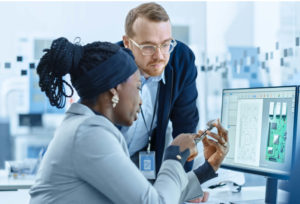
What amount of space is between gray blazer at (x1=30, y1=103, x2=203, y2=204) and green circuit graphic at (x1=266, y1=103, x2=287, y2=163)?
0.50m

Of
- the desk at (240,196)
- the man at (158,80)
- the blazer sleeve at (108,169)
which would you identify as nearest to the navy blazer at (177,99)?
the man at (158,80)

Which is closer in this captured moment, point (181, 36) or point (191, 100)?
point (191, 100)

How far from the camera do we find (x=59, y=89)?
1.37 m

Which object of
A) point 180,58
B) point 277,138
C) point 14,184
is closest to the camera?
point 277,138

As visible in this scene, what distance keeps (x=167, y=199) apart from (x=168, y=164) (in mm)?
119

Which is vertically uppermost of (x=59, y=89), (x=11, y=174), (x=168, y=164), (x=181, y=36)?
(x=181, y=36)

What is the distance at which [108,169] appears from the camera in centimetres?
107

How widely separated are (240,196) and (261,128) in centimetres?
41

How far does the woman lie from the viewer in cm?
108

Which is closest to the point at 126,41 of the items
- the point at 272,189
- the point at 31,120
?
the point at 272,189

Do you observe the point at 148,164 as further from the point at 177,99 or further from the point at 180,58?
the point at 180,58

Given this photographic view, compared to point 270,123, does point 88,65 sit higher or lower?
higher

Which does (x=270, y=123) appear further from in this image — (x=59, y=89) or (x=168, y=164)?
(x=59, y=89)

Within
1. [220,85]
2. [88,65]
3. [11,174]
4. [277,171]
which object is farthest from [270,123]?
[220,85]
